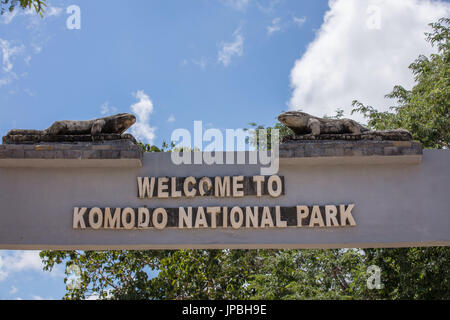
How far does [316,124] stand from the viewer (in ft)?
19.5

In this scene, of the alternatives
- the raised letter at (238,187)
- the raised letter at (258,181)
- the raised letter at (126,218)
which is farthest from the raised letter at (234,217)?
the raised letter at (126,218)

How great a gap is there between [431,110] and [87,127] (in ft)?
24.4

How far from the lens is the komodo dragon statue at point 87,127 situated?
6016 mm

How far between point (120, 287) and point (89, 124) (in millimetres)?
8080

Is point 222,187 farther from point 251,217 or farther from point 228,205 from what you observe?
point 251,217

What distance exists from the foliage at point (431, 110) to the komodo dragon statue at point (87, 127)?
6.63 metres

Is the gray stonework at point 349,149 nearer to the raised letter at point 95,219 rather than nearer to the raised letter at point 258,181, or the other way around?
the raised letter at point 258,181

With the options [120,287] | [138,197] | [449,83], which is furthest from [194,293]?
[449,83]

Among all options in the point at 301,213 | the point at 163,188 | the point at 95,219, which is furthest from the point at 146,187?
the point at 301,213

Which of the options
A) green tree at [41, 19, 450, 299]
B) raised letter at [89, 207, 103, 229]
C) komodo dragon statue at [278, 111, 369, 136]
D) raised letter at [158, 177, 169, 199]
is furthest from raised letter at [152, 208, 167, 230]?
green tree at [41, 19, 450, 299]

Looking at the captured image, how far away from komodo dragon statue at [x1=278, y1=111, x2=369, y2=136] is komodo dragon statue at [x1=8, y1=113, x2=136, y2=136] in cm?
212

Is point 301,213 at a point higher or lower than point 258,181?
lower
